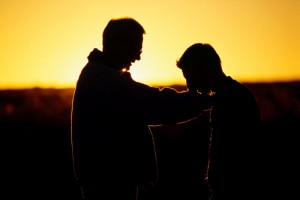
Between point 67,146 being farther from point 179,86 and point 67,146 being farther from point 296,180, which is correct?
point 179,86

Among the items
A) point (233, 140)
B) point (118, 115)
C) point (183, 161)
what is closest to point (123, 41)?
point (118, 115)

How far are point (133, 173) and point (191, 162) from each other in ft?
26.3

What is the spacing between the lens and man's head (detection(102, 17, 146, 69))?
5340 millimetres

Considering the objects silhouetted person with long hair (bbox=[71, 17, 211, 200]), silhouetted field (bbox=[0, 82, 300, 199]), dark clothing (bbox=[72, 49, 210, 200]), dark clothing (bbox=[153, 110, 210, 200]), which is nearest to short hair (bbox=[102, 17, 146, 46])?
silhouetted person with long hair (bbox=[71, 17, 211, 200])

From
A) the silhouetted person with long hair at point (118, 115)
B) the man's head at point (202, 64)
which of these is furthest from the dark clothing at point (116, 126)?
the man's head at point (202, 64)

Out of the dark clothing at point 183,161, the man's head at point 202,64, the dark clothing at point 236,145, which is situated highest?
the man's head at point 202,64

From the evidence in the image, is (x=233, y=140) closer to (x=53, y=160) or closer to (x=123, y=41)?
(x=123, y=41)

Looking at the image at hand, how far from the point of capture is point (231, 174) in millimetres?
4973

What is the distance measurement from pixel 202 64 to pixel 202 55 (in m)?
0.07

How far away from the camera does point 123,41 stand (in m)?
5.33

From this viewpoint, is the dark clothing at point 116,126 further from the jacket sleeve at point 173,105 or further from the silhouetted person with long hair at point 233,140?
the silhouetted person with long hair at point 233,140

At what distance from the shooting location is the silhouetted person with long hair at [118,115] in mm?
5211

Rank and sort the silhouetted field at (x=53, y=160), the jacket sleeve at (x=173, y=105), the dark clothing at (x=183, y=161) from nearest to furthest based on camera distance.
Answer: the jacket sleeve at (x=173, y=105) → the dark clothing at (x=183, y=161) → the silhouetted field at (x=53, y=160)

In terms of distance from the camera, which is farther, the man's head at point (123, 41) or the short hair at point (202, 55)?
the man's head at point (123, 41)
